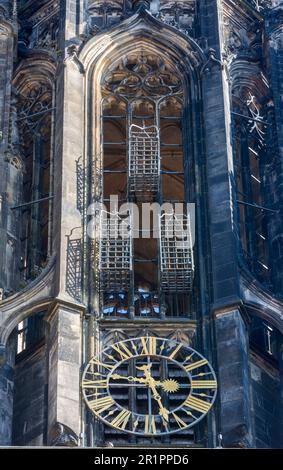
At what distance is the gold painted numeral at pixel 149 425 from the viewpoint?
48312mm

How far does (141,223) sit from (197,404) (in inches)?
200

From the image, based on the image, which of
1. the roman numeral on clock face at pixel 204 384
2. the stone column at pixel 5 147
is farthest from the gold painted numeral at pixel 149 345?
the stone column at pixel 5 147

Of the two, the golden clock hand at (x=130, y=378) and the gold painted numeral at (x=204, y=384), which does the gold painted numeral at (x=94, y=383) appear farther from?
Answer: the gold painted numeral at (x=204, y=384)

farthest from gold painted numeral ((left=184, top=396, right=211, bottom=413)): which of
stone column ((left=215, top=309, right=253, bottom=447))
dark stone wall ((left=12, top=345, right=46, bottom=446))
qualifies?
dark stone wall ((left=12, top=345, right=46, bottom=446))

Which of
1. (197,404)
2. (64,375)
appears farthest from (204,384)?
(64,375)

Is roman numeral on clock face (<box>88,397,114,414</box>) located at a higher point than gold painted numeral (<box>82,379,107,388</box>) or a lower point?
lower

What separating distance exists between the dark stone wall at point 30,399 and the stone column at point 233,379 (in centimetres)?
336

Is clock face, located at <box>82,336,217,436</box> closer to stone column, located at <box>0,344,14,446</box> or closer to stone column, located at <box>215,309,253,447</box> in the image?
stone column, located at <box>215,309,253,447</box>

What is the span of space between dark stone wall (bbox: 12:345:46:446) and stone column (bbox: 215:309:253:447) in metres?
3.36

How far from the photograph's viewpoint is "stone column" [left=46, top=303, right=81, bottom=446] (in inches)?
1876

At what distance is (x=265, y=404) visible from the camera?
5003cm

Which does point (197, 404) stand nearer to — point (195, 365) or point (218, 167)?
point (195, 365)

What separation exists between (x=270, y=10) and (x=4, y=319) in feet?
35.9
